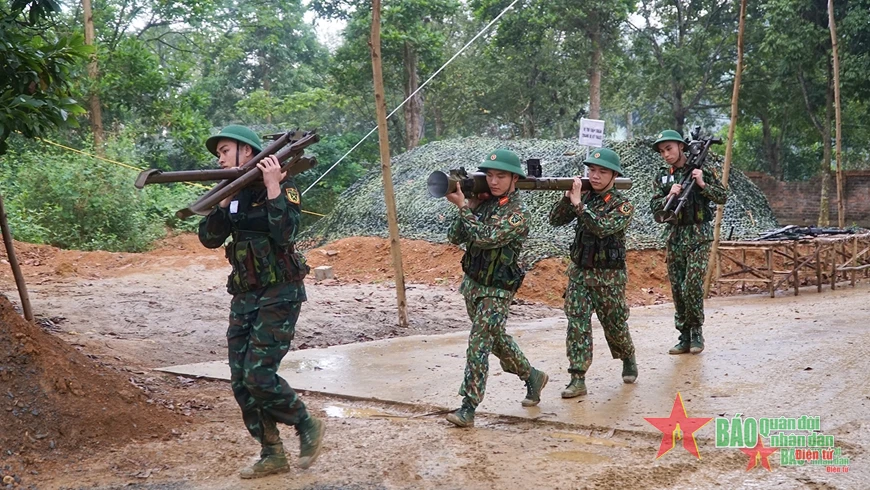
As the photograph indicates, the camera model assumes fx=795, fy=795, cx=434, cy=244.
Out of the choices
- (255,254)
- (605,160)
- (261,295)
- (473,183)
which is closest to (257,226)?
(255,254)

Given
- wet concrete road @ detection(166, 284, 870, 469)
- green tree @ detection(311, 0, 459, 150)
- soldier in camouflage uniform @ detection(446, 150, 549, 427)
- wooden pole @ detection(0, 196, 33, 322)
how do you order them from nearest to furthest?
1. soldier in camouflage uniform @ detection(446, 150, 549, 427)
2. wet concrete road @ detection(166, 284, 870, 469)
3. wooden pole @ detection(0, 196, 33, 322)
4. green tree @ detection(311, 0, 459, 150)

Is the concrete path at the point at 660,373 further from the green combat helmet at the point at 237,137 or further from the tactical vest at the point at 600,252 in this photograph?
the green combat helmet at the point at 237,137

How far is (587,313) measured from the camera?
5449 millimetres

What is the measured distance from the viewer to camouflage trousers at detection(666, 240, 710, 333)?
645 cm

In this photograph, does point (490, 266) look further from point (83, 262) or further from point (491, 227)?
point (83, 262)

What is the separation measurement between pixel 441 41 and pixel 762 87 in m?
9.88

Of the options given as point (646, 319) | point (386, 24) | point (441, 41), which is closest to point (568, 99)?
point (441, 41)

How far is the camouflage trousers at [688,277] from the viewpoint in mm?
6445

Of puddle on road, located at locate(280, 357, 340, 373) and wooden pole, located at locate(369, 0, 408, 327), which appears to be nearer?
puddle on road, located at locate(280, 357, 340, 373)

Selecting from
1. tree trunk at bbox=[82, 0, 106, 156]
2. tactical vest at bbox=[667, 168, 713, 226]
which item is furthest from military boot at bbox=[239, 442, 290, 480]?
tree trunk at bbox=[82, 0, 106, 156]

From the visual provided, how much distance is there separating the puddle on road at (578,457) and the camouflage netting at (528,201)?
29.9 feet

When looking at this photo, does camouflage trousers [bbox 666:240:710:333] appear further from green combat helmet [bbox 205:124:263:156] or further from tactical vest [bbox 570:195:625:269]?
green combat helmet [bbox 205:124:263:156]

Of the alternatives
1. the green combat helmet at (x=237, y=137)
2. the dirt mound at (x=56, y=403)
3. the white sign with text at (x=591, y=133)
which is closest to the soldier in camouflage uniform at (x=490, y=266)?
the green combat helmet at (x=237, y=137)

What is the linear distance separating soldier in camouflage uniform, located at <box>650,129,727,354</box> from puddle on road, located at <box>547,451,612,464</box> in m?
2.62
